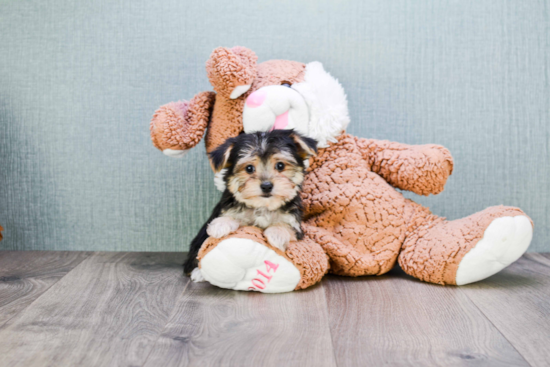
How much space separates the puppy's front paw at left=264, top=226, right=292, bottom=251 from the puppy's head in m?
0.09

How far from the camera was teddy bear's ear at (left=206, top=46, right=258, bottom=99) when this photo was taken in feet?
6.19

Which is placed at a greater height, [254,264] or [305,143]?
[305,143]

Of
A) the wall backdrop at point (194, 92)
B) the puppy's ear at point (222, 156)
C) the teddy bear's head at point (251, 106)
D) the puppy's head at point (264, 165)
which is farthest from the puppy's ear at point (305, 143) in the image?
the wall backdrop at point (194, 92)

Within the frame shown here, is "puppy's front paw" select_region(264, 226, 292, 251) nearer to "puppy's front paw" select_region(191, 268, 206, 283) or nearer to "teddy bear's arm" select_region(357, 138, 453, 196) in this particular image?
"puppy's front paw" select_region(191, 268, 206, 283)

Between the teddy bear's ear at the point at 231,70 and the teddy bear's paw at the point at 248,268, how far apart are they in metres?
0.64

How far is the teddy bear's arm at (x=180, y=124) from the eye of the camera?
197 centimetres

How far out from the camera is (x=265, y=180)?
5.56 ft

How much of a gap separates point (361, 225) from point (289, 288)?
0.46m

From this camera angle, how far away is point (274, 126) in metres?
1.96

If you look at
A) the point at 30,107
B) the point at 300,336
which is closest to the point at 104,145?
the point at 30,107

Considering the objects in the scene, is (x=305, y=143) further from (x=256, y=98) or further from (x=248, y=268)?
(x=248, y=268)

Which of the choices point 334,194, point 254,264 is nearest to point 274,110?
point 334,194

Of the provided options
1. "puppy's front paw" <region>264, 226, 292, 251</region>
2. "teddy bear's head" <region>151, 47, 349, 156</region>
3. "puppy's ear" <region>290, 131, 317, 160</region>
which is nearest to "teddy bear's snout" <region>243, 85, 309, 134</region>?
"teddy bear's head" <region>151, 47, 349, 156</region>

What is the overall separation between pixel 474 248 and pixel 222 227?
0.99m
